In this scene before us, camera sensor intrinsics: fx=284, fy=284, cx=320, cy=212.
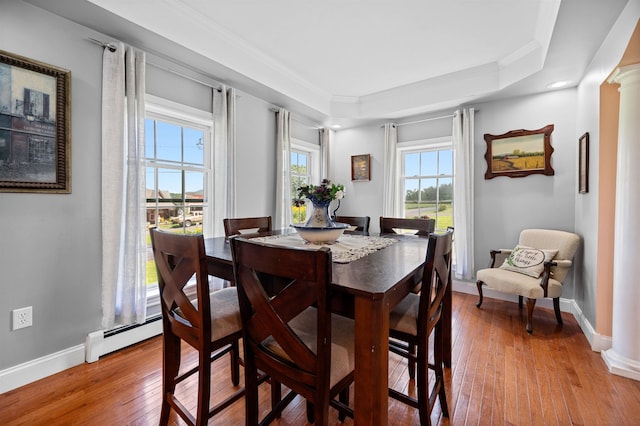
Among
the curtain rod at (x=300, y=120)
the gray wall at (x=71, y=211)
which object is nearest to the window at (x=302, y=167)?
the curtain rod at (x=300, y=120)

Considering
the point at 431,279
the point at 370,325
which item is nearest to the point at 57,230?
the point at 370,325

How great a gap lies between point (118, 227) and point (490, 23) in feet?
11.2

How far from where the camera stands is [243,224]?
244 cm

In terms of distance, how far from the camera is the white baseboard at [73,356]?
5.81ft

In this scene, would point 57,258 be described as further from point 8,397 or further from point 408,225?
point 408,225

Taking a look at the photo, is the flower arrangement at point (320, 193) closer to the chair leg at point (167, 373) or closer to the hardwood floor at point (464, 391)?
the chair leg at point (167, 373)

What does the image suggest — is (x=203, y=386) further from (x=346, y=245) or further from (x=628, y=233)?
(x=628, y=233)

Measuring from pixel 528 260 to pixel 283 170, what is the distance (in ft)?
9.52

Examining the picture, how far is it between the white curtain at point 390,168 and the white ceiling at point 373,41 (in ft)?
1.62

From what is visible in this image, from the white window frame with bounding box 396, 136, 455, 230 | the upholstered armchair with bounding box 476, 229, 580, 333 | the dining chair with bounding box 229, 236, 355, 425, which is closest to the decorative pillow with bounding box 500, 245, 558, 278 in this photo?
the upholstered armchair with bounding box 476, 229, 580, 333

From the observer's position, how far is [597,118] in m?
2.31

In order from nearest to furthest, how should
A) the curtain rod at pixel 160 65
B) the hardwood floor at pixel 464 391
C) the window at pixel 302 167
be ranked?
the hardwood floor at pixel 464 391 → the curtain rod at pixel 160 65 → the window at pixel 302 167

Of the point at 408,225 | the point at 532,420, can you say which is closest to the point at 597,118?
the point at 408,225

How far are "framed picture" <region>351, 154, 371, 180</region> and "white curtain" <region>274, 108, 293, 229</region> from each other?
48.5 inches
